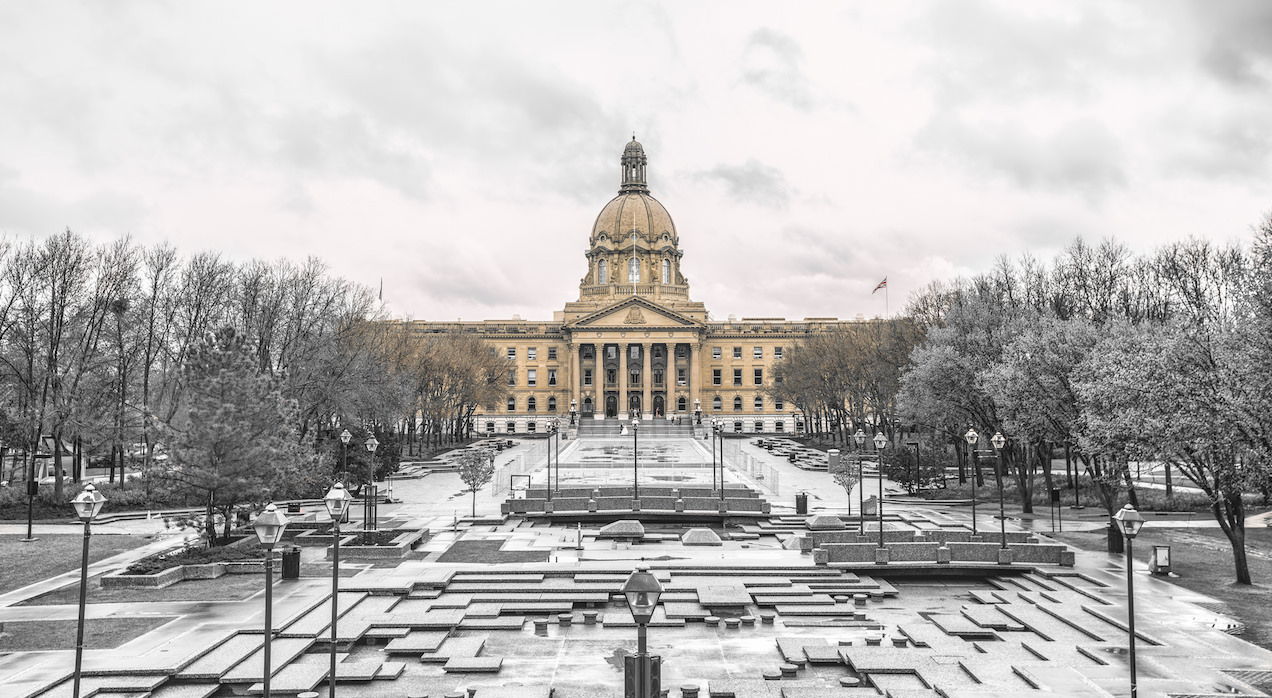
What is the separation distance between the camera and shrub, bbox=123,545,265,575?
2473 centimetres

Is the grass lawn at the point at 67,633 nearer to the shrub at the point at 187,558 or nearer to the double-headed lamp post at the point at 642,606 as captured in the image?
the shrub at the point at 187,558

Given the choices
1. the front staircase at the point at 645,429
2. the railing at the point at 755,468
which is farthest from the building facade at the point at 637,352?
the railing at the point at 755,468

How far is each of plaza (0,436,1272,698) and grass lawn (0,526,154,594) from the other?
1.15m

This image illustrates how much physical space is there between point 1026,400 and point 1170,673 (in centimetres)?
1955

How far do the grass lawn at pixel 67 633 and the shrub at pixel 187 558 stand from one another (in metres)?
4.53

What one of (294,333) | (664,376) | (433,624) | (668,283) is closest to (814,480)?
(294,333)

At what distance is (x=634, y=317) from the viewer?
12050cm

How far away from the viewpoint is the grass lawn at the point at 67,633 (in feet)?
59.4

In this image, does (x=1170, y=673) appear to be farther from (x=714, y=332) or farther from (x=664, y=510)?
(x=714, y=332)

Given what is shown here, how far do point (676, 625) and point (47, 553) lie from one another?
71.8 ft

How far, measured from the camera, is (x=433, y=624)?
19156 millimetres

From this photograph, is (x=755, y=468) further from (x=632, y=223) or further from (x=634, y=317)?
(x=632, y=223)

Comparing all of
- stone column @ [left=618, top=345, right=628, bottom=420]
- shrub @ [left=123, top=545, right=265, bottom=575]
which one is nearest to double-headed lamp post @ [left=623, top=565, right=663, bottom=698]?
shrub @ [left=123, top=545, right=265, bottom=575]

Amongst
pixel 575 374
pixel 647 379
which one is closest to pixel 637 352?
pixel 647 379
